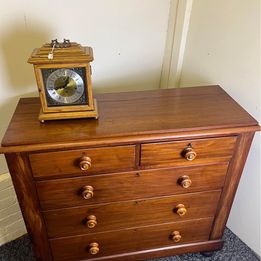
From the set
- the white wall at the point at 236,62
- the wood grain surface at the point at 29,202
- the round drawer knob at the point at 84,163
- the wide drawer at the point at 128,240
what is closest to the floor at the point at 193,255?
the white wall at the point at 236,62

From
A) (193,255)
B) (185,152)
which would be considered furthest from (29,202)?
(193,255)

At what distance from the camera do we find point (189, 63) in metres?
1.38

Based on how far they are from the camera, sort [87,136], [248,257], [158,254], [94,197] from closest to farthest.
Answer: [87,136], [94,197], [158,254], [248,257]

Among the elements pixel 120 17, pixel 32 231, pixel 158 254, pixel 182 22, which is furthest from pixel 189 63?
pixel 32 231

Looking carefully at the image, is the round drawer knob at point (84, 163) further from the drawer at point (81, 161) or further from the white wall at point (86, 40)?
the white wall at point (86, 40)

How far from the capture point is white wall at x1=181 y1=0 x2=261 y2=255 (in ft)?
3.55

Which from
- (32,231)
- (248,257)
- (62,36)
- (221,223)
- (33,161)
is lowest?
(248,257)

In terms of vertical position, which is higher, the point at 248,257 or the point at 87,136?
the point at 87,136

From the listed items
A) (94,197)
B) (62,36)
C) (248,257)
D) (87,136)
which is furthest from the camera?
→ (248,257)

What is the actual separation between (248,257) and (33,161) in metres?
1.16

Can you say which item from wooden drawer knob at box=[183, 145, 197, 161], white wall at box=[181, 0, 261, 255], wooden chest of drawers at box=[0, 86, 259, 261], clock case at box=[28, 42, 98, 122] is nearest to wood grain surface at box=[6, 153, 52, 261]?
wooden chest of drawers at box=[0, 86, 259, 261]

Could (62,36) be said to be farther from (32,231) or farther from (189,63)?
(32,231)

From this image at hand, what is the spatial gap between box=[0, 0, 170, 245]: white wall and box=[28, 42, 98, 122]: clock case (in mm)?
241

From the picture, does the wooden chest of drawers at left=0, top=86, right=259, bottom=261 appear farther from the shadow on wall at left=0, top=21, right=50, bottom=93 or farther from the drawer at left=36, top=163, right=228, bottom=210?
the shadow on wall at left=0, top=21, right=50, bottom=93
